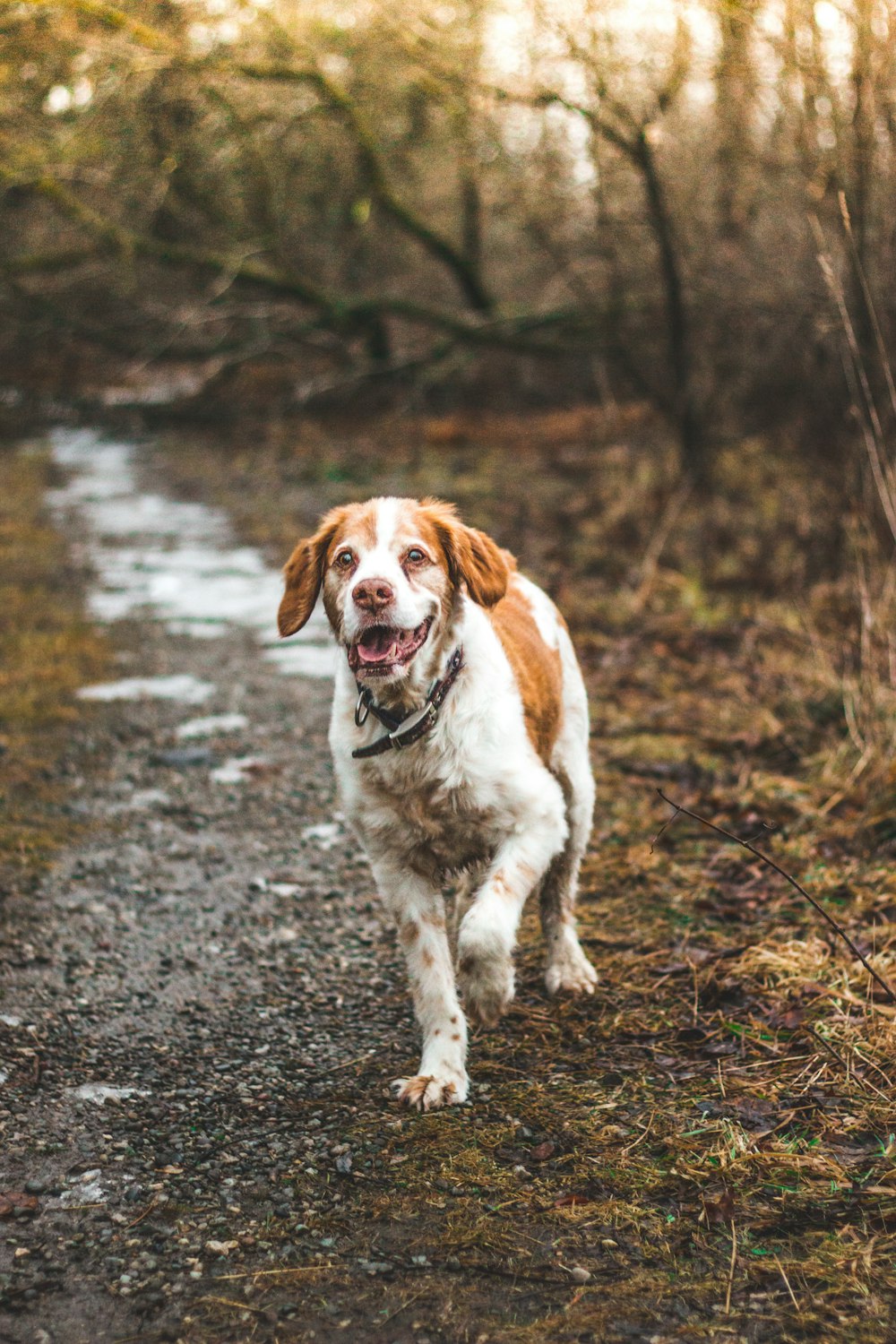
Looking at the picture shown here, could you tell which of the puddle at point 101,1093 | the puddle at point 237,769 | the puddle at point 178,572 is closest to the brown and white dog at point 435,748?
the puddle at point 101,1093

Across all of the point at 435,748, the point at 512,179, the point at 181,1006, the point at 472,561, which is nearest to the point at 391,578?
the point at 472,561

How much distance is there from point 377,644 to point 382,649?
0.02 meters

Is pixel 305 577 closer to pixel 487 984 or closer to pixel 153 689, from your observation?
pixel 487 984

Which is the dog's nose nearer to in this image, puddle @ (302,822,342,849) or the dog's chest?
the dog's chest

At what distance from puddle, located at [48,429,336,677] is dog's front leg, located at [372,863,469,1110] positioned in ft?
12.8

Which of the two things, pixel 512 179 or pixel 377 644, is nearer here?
pixel 377 644

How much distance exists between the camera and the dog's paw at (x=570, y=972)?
377 centimetres

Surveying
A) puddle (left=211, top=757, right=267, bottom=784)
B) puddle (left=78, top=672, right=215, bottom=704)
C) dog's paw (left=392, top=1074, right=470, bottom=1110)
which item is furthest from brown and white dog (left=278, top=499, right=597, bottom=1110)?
puddle (left=78, top=672, right=215, bottom=704)

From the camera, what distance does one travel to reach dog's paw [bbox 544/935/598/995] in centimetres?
377

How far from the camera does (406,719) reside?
3398mm

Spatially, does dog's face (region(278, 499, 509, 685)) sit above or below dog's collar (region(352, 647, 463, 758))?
above

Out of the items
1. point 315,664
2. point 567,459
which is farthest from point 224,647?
point 567,459

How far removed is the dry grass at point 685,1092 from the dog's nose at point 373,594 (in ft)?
4.25

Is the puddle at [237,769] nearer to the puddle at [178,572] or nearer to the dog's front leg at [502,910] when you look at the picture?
the puddle at [178,572]
